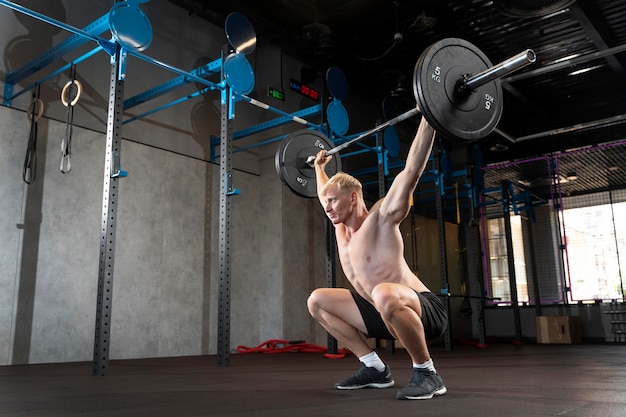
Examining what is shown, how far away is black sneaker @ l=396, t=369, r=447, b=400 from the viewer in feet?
6.66

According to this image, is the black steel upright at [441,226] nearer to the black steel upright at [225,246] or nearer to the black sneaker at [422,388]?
the black steel upright at [225,246]

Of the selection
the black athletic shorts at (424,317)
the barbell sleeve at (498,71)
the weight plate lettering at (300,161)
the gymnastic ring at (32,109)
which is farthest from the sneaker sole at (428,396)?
the gymnastic ring at (32,109)

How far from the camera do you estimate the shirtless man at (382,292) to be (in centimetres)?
211

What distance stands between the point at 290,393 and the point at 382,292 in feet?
2.08

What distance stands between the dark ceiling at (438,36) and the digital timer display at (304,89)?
41 cm

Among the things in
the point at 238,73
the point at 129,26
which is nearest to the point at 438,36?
the point at 238,73

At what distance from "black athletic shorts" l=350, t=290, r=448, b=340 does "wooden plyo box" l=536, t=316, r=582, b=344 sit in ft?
19.2

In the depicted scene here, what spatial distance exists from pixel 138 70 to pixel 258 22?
5.80 ft

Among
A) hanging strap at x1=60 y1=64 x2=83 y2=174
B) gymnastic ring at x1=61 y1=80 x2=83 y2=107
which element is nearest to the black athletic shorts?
hanging strap at x1=60 y1=64 x2=83 y2=174

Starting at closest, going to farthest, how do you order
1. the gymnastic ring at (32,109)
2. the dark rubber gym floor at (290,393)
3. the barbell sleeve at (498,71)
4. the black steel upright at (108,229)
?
1. the dark rubber gym floor at (290,393)
2. the barbell sleeve at (498,71)
3. the black steel upright at (108,229)
4. the gymnastic ring at (32,109)

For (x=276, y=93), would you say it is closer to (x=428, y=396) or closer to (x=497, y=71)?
(x=497, y=71)

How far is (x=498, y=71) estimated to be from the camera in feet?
6.88

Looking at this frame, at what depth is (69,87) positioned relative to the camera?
4.35m

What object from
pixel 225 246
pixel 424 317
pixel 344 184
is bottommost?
pixel 424 317
